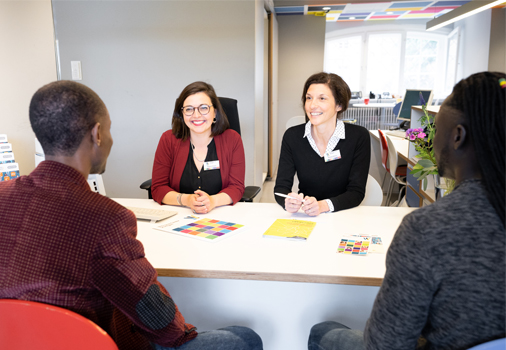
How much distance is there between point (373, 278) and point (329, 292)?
337mm

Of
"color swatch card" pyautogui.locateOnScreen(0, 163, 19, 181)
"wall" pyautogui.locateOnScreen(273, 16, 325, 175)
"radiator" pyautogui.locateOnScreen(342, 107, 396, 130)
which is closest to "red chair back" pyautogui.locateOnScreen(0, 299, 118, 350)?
"color swatch card" pyautogui.locateOnScreen(0, 163, 19, 181)

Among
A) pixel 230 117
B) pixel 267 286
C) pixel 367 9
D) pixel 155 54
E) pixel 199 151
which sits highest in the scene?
pixel 367 9

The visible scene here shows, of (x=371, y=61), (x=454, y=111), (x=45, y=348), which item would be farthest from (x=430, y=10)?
(x=45, y=348)

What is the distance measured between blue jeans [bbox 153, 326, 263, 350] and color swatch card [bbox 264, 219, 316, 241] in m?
0.42

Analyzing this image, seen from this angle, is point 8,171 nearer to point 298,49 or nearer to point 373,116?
point 298,49

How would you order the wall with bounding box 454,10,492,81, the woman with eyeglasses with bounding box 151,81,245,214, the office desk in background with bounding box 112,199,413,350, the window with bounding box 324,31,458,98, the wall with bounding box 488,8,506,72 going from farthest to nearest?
the window with bounding box 324,31,458,98 → the wall with bounding box 454,10,492,81 → the wall with bounding box 488,8,506,72 → the woman with eyeglasses with bounding box 151,81,245,214 → the office desk in background with bounding box 112,199,413,350

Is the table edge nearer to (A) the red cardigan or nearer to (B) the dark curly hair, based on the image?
(B) the dark curly hair

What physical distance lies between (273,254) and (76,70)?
127 inches

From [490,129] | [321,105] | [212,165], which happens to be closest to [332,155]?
[321,105]

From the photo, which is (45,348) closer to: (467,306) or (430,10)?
(467,306)

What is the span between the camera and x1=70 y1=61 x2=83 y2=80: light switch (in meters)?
3.76

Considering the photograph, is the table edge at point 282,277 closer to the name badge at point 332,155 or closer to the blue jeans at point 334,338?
the blue jeans at point 334,338

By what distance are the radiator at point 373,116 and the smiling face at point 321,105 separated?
510 centimetres

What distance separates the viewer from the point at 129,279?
2.87 feet
